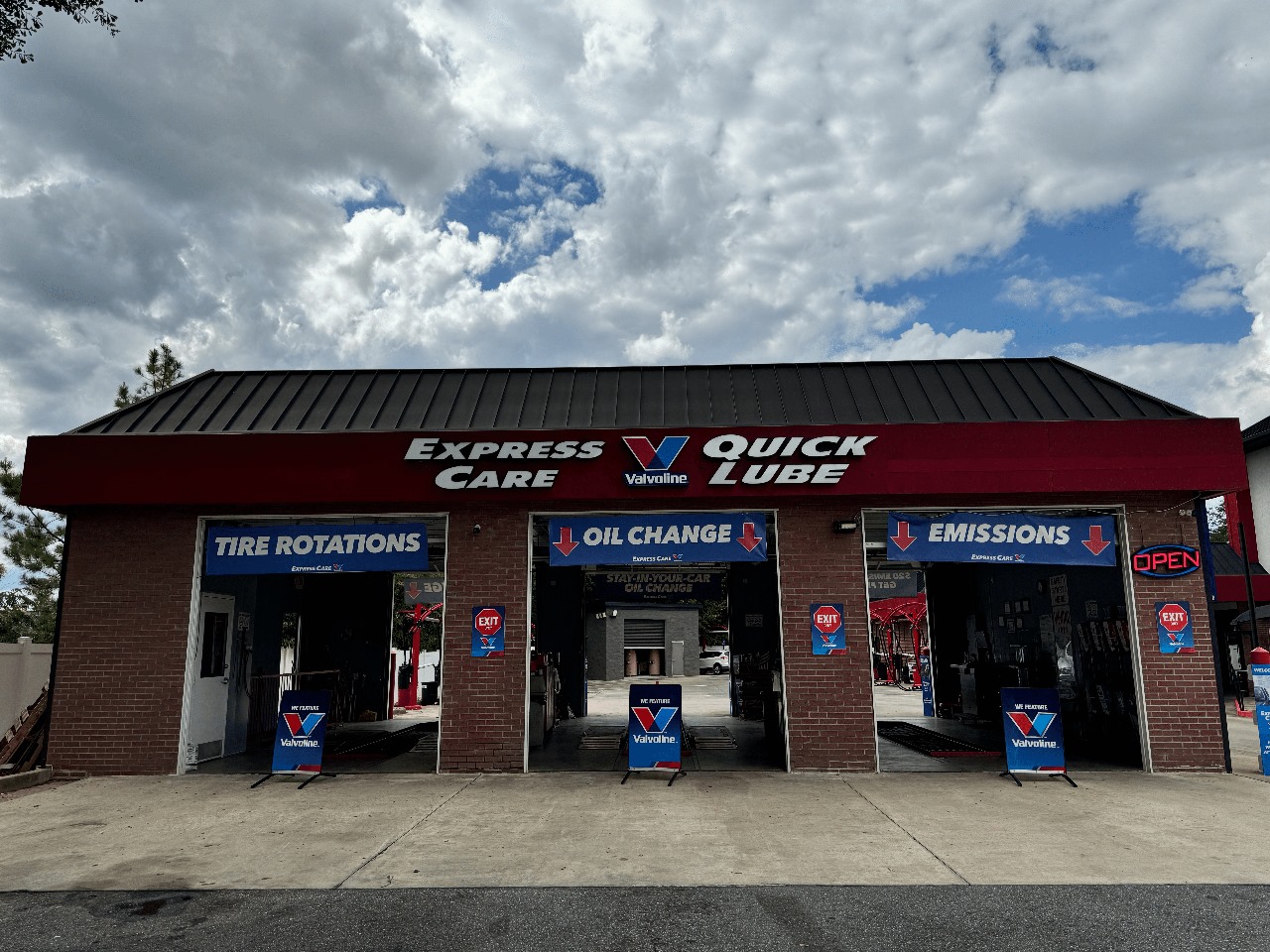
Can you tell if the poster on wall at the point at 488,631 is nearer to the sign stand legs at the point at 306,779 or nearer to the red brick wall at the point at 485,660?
the red brick wall at the point at 485,660

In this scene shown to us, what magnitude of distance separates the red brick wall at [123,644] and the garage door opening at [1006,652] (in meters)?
9.77

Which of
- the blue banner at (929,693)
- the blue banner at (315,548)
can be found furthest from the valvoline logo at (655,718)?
the blue banner at (929,693)

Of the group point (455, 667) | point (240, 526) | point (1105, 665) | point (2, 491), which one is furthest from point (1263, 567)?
point (2, 491)

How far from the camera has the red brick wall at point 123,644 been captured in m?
11.2

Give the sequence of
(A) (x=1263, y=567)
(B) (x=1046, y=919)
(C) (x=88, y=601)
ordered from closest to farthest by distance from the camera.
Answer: (B) (x=1046, y=919), (C) (x=88, y=601), (A) (x=1263, y=567)

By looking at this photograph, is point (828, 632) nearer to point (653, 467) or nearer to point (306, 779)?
point (653, 467)

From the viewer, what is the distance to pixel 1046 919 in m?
5.41

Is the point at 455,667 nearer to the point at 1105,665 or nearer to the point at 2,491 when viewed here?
the point at 1105,665

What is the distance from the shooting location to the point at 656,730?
35.0ft

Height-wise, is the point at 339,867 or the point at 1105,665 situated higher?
the point at 1105,665

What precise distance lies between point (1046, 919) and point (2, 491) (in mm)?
30330

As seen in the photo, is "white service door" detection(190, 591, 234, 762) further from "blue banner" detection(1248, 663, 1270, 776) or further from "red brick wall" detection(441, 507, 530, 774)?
"blue banner" detection(1248, 663, 1270, 776)

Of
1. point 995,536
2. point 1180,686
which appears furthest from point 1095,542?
point 1180,686

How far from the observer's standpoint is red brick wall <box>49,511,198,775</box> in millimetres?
11234
